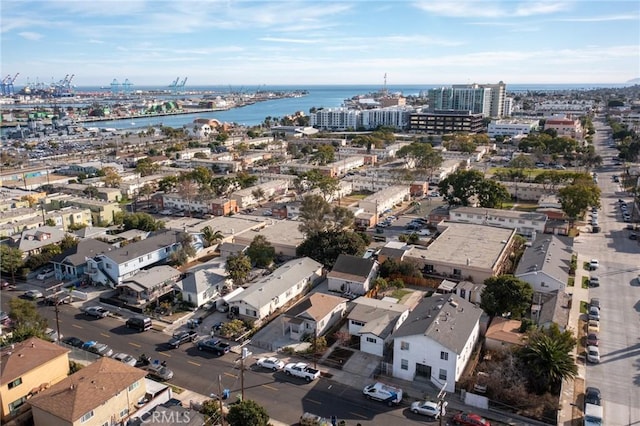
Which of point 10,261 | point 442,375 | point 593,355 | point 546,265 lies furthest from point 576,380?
point 10,261

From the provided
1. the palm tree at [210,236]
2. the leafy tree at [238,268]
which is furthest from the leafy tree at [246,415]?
the palm tree at [210,236]

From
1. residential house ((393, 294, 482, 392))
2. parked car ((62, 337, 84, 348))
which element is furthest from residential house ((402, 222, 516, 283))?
parked car ((62, 337, 84, 348))

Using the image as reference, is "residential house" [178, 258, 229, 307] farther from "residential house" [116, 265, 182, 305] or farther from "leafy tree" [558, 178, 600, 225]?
"leafy tree" [558, 178, 600, 225]

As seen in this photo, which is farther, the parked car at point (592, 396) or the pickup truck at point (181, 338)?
the pickup truck at point (181, 338)

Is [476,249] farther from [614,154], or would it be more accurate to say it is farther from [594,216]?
[614,154]

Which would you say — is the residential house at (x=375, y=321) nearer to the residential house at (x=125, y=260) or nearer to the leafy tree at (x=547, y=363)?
the leafy tree at (x=547, y=363)

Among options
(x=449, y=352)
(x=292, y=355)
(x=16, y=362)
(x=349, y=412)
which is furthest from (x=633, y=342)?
(x=16, y=362)

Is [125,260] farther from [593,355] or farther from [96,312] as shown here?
[593,355]
